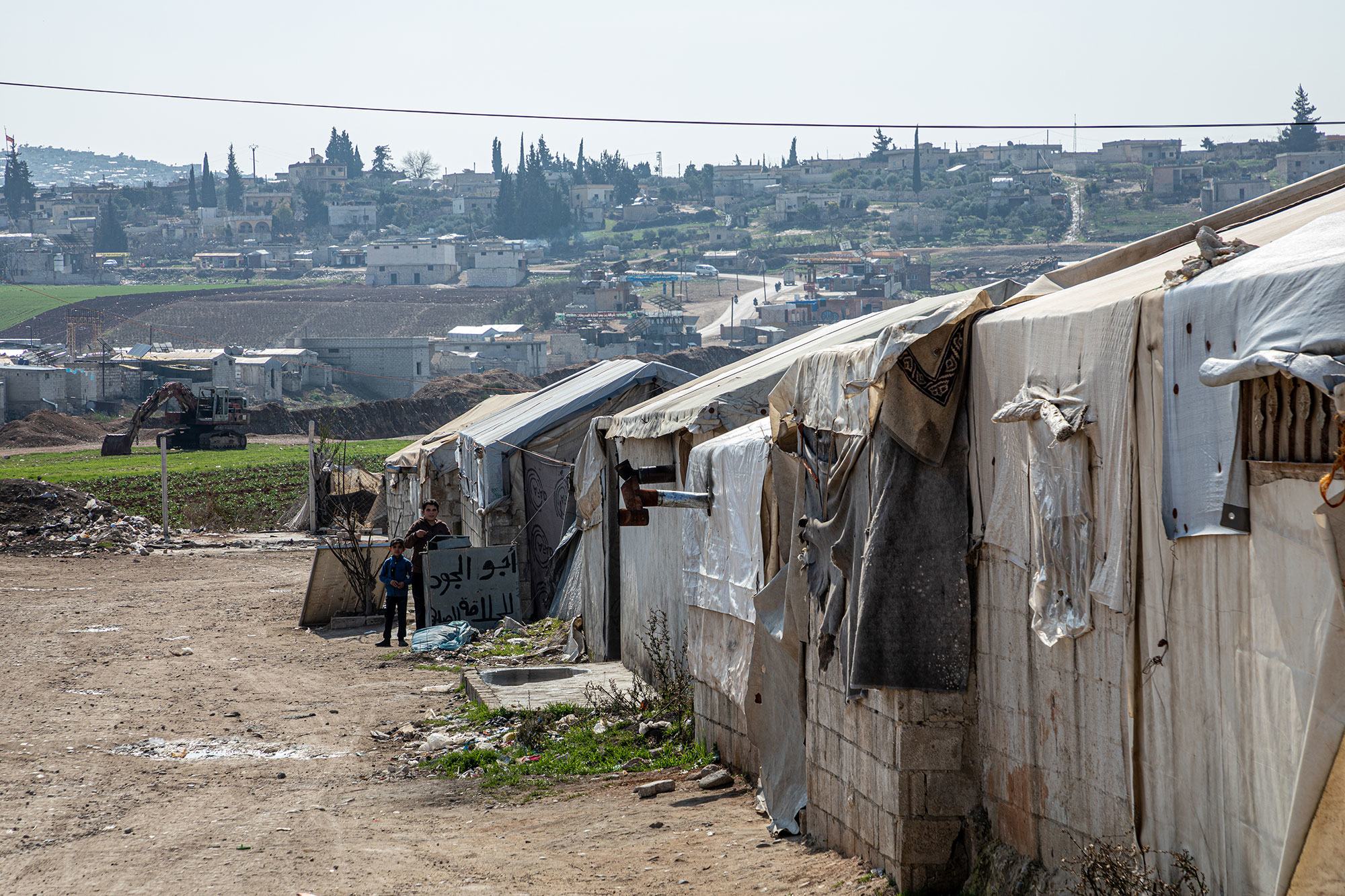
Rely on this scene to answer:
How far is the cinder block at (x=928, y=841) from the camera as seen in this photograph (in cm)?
479

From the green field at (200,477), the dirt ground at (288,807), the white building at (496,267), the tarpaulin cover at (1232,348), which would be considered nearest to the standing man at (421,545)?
the dirt ground at (288,807)

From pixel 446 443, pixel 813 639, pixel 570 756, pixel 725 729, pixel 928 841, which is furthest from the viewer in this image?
pixel 446 443

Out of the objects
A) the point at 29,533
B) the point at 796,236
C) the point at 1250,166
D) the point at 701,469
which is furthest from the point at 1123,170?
the point at 701,469

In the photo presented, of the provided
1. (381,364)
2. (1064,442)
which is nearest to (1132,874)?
(1064,442)

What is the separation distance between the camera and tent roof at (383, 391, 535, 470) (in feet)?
62.2

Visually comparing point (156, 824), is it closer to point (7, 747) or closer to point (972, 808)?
point (7, 747)

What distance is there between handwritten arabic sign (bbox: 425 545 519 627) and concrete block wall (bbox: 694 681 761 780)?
23.0ft

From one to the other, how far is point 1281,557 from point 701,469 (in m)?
5.12

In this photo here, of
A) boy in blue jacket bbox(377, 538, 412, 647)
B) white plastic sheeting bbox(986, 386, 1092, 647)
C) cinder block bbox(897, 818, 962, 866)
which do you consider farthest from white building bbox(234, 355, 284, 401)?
white plastic sheeting bbox(986, 386, 1092, 647)

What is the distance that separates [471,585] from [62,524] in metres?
14.6

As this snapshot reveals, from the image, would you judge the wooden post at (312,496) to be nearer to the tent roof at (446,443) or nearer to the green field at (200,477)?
the tent roof at (446,443)

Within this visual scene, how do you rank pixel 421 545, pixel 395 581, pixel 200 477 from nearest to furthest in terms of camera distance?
pixel 395 581 < pixel 421 545 < pixel 200 477

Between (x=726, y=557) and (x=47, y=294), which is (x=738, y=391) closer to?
(x=726, y=557)

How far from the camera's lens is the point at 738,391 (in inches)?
363
